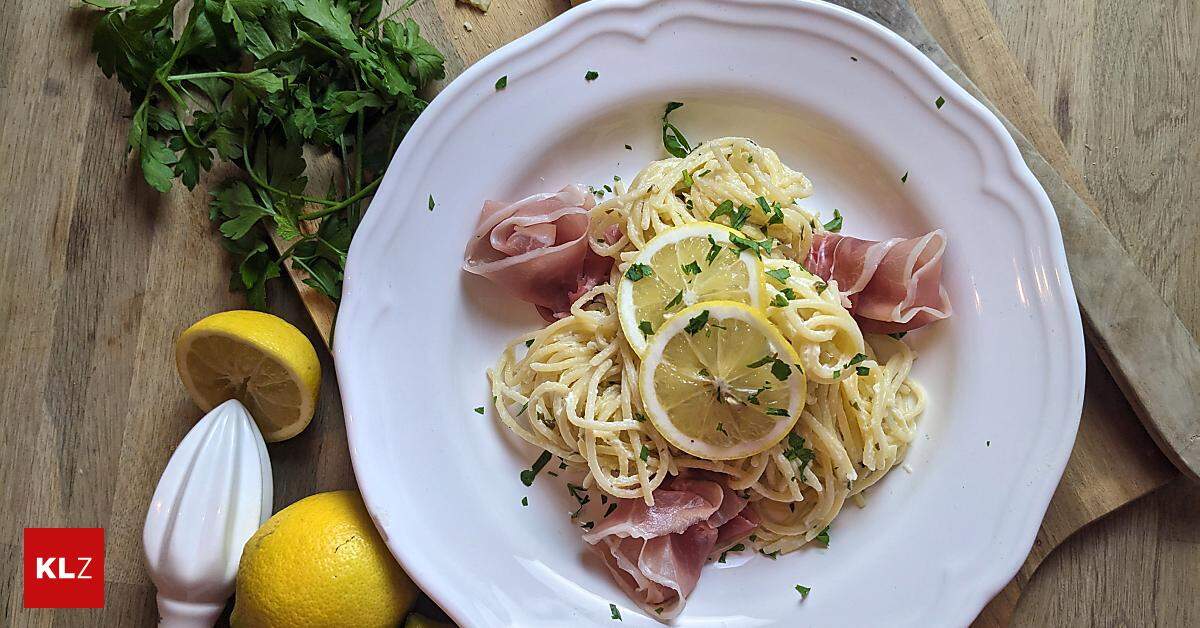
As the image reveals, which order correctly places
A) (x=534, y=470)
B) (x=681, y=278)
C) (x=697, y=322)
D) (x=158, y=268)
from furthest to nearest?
(x=158, y=268)
(x=534, y=470)
(x=681, y=278)
(x=697, y=322)

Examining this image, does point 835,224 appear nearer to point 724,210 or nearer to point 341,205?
point 724,210

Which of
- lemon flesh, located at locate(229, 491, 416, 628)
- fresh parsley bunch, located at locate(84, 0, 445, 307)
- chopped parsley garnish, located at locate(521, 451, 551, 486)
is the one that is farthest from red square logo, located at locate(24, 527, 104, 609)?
chopped parsley garnish, located at locate(521, 451, 551, 486)

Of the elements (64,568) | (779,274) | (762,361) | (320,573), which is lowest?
(64,568)

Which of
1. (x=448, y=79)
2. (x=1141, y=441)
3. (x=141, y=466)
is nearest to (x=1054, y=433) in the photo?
(x=1141, y=441)

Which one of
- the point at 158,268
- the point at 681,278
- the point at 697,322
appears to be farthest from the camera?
the point at 158,268

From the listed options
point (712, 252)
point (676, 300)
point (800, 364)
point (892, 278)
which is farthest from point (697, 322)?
point (892, 278)

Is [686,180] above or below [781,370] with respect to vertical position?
above

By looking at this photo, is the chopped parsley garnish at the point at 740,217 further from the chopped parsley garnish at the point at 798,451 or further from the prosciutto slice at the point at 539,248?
the chopped parsley garnish at the point at 798,451

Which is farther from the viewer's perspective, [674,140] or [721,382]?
[674,140]
